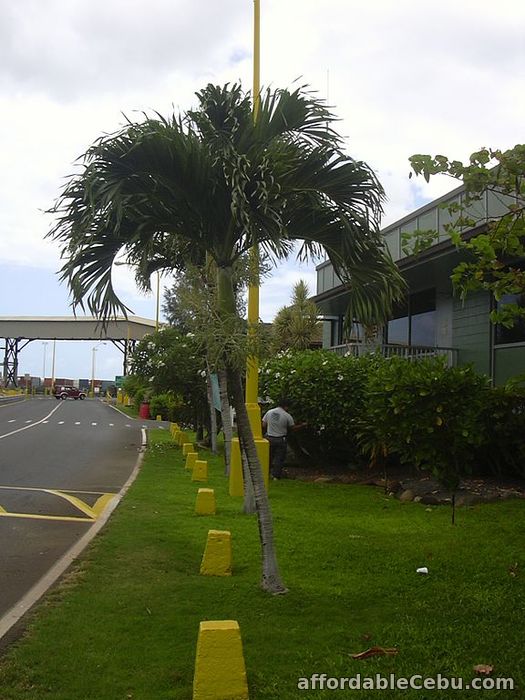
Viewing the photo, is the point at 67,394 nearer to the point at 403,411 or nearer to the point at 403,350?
the point at 403,350

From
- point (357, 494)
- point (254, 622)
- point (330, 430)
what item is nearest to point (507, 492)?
point (357, 494)

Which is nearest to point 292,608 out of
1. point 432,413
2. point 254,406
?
point 432,413

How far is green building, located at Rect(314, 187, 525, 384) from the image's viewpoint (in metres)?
12.6

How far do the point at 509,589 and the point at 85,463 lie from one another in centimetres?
1264

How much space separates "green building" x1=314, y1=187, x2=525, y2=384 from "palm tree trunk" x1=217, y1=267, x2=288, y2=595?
5171mm

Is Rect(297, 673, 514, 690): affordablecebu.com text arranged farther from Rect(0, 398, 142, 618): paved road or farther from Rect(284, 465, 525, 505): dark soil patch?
Rect(284, 465, 525, 505): dark soil patch

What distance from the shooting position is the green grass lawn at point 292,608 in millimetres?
4062

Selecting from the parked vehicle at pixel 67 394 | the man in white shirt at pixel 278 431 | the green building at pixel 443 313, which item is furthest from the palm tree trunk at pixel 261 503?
the parked vehicle at pixel 67 394

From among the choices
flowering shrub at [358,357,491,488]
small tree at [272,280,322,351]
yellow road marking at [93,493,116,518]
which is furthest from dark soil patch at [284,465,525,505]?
small tree at [272,280,322,351]

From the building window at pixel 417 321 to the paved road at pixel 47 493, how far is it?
722cm

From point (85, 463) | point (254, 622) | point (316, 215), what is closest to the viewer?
point (254, 622)

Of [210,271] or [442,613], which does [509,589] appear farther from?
[210,271]

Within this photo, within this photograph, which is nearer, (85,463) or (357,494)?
(357,494)

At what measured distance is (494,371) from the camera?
13594 mm
